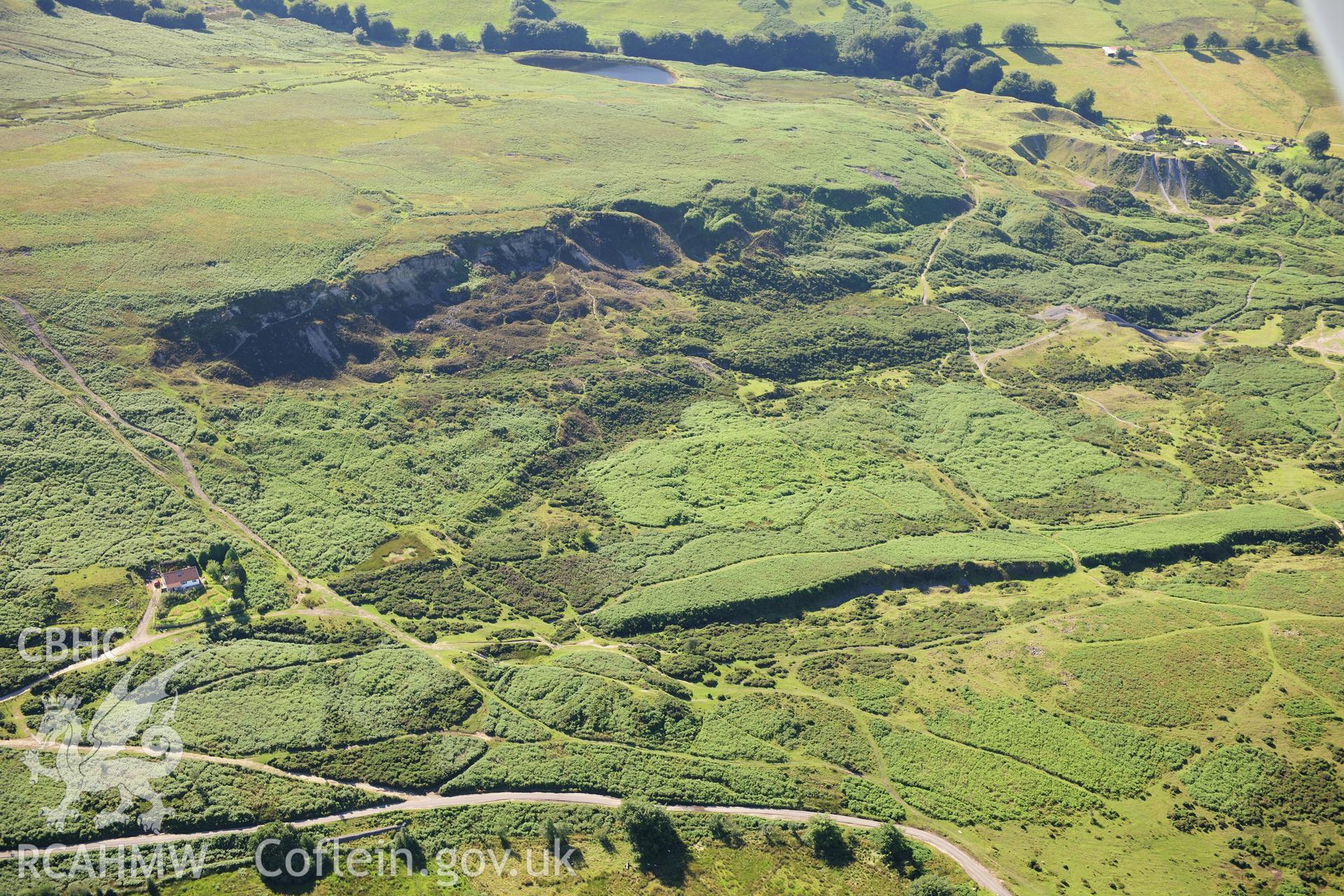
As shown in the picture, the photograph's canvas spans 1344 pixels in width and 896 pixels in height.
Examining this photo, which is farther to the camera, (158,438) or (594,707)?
(158,438)

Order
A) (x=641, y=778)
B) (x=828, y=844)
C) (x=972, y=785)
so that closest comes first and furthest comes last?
(x=828, y=844) → (x=641, y=778) → (x=972, y=785)

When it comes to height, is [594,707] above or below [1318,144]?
below

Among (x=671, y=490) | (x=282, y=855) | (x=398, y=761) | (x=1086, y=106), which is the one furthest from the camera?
(x=1086, y=106)

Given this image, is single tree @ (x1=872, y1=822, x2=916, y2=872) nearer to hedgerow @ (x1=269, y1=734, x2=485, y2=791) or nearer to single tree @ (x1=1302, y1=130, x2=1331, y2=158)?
hedgerow @ (x1=269, y1=734, x2=485, y2=791)

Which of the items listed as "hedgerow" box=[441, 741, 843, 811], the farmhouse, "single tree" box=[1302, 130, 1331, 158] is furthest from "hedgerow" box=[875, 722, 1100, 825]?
"single tree" box=[1302, 130, 1331, 158]

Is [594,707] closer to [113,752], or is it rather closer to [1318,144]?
[113,752]

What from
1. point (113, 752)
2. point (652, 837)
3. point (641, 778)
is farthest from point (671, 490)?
point (113, 752)
